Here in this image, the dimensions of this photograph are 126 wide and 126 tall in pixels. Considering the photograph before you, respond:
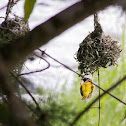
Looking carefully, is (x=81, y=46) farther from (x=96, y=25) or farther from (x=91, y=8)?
(x=91, y=8)

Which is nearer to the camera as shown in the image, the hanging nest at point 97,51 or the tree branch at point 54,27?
Answer: the tree branch at point 54,27

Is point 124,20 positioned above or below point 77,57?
above

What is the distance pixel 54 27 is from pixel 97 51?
1.51 ft

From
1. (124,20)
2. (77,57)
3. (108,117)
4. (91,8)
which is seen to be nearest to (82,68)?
(77,57)

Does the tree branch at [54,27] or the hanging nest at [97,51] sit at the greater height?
the hanging nest at [97,51]

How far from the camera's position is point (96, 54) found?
2.50 feet

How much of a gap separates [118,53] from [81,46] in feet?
0.47

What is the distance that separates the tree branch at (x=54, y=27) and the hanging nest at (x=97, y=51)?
1.41 feet

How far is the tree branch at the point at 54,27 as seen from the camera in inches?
12.1

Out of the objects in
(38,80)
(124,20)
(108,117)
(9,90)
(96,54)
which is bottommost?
(9,90)

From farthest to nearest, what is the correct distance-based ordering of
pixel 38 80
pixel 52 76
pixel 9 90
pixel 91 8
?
pixel 52 76
pixel 38 80
pixel 91 8
pixel 9 90

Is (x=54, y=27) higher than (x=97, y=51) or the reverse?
the reverse

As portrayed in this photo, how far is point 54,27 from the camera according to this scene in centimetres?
32

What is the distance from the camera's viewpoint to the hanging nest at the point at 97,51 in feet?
2.49
